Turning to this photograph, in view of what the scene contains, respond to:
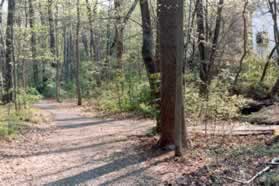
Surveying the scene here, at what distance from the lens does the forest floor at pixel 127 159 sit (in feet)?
21.5

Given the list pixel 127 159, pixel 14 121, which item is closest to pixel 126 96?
pixel 14 121

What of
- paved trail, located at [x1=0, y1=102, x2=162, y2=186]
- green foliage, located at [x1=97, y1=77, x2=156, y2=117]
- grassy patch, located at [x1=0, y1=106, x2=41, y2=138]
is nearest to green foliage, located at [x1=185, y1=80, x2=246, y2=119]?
paved trail, located at [x1=0, y1=102, x2=162, y2=186]

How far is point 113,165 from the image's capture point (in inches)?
297

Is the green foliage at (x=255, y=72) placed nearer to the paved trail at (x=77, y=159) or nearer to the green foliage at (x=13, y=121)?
the paved trail at (x=77, y=159)

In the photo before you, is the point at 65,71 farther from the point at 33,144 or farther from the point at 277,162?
the point at 277,162

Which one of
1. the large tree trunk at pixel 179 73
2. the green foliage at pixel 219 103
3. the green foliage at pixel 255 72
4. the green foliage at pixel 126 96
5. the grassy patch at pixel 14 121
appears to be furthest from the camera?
the green foliage at pixel 255 72

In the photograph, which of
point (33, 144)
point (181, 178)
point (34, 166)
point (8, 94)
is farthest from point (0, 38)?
point (181, 178)

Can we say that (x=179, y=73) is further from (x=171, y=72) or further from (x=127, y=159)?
(x=127, y=159)

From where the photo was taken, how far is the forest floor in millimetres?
6553

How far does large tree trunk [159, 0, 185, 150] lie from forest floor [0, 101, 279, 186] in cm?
53

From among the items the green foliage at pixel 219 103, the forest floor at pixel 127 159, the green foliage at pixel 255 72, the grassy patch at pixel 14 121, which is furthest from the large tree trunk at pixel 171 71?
the green foliage at pixel 255 72

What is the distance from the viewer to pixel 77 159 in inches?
322

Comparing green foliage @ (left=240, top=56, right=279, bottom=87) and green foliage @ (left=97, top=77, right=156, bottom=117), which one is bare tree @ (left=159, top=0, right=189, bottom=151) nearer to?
green foliage @ (left=97, top=77, right=156, bottom=117)

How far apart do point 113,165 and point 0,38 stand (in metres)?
13.4
